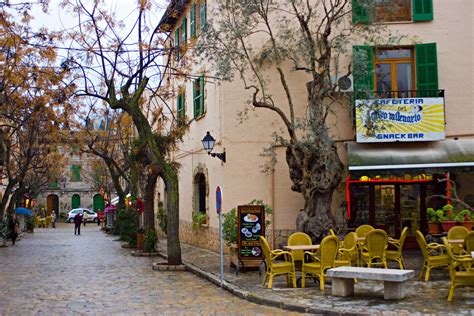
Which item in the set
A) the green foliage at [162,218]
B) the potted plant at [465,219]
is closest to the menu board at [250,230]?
the potted plant at [465,219]

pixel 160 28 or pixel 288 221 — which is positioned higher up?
pixel 160 28

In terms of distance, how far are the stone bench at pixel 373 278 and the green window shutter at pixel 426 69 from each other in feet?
29.3

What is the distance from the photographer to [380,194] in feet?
65.7

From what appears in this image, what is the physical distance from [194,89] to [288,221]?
7822 millimetres

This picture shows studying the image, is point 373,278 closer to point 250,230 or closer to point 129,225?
point 250,230

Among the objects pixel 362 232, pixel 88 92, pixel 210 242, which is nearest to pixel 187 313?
pixel 362 232

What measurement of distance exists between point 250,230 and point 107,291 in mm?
4030

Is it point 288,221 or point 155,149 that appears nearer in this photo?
Answer: point 155,149

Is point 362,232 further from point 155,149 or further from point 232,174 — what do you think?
point 155,149

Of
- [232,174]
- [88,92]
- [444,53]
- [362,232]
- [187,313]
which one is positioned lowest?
[187,313]

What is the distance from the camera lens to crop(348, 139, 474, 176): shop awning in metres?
17.9

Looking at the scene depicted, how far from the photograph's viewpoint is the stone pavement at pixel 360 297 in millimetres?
10570

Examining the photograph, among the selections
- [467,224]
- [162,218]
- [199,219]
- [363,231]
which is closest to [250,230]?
A: [363,231]

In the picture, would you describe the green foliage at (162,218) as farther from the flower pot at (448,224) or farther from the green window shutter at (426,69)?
the flower pot at (448,224)
